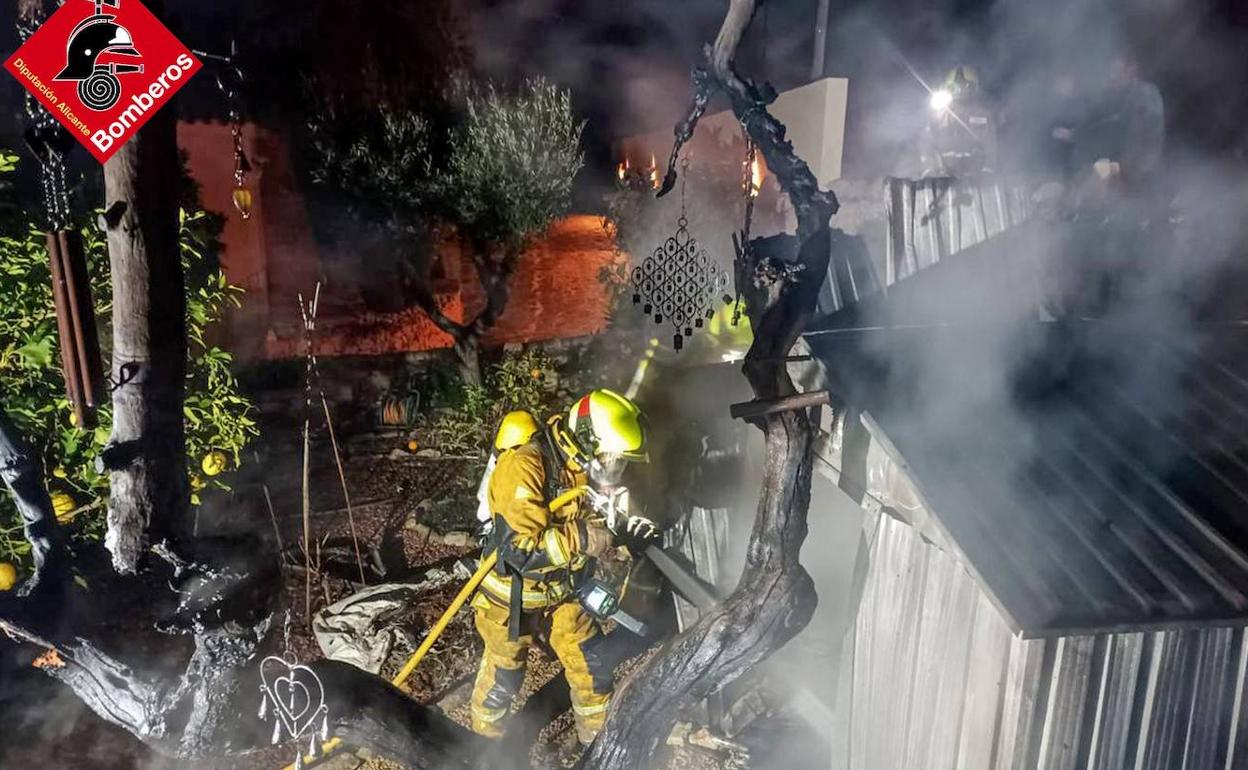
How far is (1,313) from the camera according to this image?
5.32 m

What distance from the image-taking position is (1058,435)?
3.86 m

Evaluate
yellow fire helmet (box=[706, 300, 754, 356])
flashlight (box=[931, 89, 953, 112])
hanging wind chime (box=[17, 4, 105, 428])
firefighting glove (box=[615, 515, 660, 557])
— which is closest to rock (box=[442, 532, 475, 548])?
firefighting glove (box=[615, 515, 660, 557])

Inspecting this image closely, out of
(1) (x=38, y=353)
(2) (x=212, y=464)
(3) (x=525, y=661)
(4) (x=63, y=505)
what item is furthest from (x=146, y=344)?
(3) (x=525, y=661)

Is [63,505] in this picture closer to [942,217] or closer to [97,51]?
[97,51]

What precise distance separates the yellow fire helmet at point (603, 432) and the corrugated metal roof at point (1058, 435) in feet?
5.06

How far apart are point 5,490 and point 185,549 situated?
173 centimetres

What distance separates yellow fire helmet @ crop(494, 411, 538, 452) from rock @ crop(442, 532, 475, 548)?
12.0ft

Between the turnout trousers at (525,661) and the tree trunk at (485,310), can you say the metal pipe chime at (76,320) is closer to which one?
the turnout trousers at (525,661)

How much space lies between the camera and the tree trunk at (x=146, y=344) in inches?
173

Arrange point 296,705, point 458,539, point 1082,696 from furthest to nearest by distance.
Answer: point 458,539 → point 296,705 → point 1082,696

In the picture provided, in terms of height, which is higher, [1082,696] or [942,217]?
[942,217]

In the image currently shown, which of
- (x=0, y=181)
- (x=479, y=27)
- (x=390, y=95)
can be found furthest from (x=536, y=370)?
(x=0, y=181)

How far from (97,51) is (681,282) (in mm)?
10587

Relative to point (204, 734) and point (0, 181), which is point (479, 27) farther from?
point (204, 734)
